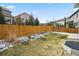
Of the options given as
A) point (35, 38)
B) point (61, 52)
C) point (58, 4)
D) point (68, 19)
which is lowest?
point (61, 52)

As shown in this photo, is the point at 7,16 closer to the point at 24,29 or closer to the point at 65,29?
the point at 24,29

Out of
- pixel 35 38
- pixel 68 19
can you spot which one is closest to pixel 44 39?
pixel 35 38

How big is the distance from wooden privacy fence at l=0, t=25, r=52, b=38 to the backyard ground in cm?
9

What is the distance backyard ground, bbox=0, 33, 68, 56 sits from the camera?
7.45 ft

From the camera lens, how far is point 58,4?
90.1 inches

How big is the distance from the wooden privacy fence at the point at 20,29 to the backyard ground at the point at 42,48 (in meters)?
0.09

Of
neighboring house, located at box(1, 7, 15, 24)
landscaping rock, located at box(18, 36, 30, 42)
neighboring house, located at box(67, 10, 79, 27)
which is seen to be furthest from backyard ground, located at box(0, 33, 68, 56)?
neighboring house, located at box(1, 7, 15, 24)

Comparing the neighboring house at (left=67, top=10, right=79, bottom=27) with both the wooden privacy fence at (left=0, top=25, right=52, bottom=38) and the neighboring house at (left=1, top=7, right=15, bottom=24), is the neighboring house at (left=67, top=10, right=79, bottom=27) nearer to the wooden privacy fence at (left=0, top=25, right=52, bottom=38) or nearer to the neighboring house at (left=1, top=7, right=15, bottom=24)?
the wooden privacy fence at (left=0, top=25, right=52, bottom=38)

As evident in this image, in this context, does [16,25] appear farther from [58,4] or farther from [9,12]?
[58,4]

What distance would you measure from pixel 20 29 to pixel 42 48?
301 millimetres

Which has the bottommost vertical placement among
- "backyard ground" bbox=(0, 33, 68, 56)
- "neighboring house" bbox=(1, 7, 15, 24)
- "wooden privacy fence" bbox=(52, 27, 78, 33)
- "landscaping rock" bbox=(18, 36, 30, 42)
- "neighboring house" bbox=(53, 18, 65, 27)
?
"backyard ground" bbox=(0, 33, 68, 56)

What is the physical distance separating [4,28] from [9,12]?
172 mm

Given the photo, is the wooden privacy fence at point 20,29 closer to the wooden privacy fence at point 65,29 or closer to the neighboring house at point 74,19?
the wooden privacy fence at point 65,29

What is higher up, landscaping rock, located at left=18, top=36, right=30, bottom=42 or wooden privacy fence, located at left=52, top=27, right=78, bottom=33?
wooden privacy fence, located at left=52, top=27, right=78, bottom=33
